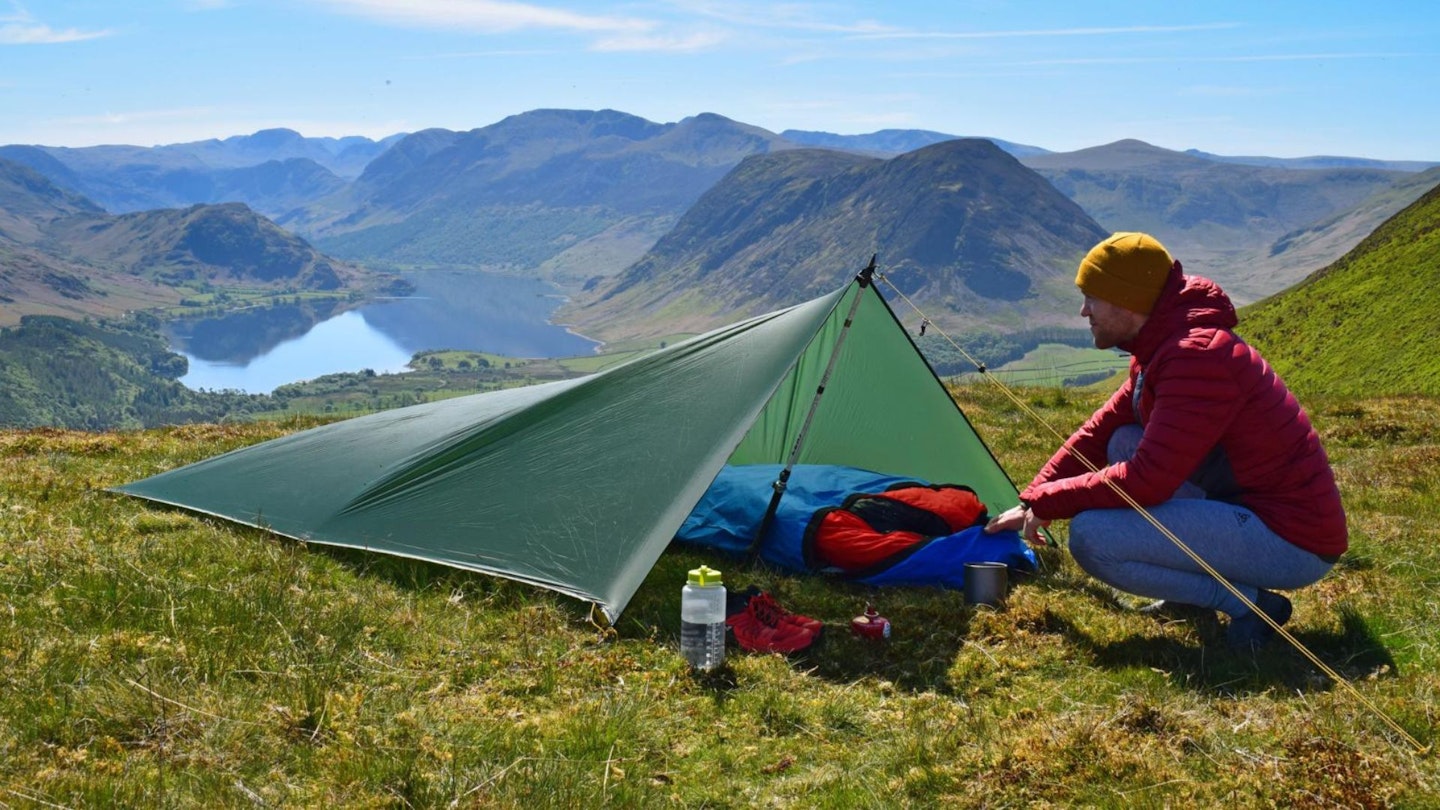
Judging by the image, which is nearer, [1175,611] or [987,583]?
[1175,611]

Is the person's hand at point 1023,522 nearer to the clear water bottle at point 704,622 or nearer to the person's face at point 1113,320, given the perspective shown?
the person's face at point 1113,320

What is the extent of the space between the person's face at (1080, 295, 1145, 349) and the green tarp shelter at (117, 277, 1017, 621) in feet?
7.26

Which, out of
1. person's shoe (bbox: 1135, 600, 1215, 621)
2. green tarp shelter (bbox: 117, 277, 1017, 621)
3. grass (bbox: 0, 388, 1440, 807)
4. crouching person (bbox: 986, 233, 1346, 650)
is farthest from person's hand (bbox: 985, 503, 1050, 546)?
green tarp shelter (bbox: 117, 277, 1017, 621)

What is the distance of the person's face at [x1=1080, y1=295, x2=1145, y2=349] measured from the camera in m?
5.61

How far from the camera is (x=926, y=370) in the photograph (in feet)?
28.5

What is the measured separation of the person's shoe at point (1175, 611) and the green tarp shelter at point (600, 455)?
2.61 meters

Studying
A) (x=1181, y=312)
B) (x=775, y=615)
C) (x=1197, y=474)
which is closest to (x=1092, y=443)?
(x=1197, y=474)

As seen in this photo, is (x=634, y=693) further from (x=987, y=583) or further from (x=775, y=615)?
(x=987, y=583)

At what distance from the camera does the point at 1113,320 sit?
5652 mm

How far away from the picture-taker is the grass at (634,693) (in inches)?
154

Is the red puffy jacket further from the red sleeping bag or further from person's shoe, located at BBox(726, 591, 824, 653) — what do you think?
the red sleeping bag

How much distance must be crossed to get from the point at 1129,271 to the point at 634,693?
3.36m

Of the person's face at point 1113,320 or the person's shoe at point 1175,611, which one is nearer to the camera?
the person's face at point 1113,320

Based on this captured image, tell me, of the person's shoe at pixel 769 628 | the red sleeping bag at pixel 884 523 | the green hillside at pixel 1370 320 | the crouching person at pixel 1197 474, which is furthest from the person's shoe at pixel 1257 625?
the green hillside at pixel 1370 320
